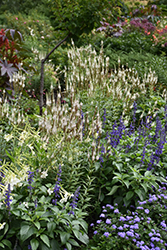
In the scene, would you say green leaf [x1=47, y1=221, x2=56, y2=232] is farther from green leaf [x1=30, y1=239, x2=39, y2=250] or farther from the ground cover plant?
green leaf [x1=30, y1=239, x2=39, y2=250]

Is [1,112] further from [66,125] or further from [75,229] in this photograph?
[75,229]

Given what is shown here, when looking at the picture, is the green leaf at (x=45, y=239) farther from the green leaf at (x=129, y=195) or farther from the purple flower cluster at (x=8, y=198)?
the green leaf at (x=129, y=195)

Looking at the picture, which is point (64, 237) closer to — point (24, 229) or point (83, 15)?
point (24, 229)

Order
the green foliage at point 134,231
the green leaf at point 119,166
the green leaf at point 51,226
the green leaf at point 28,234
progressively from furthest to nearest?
the green leaf at point 119,166, the green foliage at point 134,231, the green leaf at point 51,226, the green leaf at point 28,234

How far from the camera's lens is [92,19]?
4469 mm

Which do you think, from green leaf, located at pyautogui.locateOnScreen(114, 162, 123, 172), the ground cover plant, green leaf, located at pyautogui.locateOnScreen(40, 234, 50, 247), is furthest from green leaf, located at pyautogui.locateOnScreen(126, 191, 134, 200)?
green leaf, located at pyautogui.locateOnScreen(40, 234, 50, 247)

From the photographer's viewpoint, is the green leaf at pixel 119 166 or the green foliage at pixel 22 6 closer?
the green leaf at pixel 119 166

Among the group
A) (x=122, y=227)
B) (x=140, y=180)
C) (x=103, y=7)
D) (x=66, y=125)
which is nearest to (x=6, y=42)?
(x=103, y=7)

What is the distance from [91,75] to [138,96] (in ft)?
3.20

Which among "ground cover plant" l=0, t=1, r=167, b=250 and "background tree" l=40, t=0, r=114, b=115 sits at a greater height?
"background tree" l=40, t=0, r=114, b=115

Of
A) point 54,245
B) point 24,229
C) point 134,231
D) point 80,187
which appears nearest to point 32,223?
point 24,229

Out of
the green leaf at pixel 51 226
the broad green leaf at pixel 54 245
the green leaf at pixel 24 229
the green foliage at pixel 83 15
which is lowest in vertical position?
the broad green leaf at pixel 54 245

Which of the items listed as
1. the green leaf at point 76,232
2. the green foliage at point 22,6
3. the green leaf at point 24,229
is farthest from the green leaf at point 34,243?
the green foliage at point 22,6

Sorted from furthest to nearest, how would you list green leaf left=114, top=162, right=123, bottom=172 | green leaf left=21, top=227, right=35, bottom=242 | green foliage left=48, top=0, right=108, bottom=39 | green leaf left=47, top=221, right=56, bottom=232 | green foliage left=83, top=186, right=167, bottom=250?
1. green foliage left=48, top=0, right=108, bottom=39
2. green leaf left=114, top=162, right=123, bottom=172
3. green foliage left=83, top=186, right=167, bottom=250
4. green leaf left=47, top=221, right=56, bottom=232
5. green leaf left=21, top=227, right=35, bottom=242
